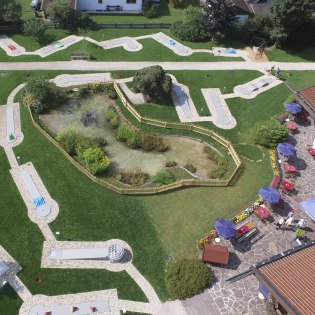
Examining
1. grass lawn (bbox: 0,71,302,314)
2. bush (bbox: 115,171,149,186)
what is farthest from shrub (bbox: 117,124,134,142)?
grass lawn (bbox: 0,71,302,314)

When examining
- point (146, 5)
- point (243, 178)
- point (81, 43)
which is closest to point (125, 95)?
point (81, 43)

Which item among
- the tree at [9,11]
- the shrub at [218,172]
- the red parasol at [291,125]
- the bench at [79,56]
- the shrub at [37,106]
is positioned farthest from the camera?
the tree at [9,11]

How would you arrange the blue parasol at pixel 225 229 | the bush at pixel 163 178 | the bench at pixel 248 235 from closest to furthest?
1. the blue parasol at pixel 225 229
2. the bench at pixel 248 235
3. the bush at pixel 163 178

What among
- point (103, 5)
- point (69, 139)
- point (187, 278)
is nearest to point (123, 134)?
point (69, 139)

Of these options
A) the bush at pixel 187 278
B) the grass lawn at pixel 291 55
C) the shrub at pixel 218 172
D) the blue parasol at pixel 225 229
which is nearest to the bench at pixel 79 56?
the shrub at pixel 218 172

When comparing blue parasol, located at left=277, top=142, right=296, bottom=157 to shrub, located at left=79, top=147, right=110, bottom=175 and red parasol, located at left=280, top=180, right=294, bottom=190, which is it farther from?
shrub, located at left=79, top=147, right=110, bottom=175

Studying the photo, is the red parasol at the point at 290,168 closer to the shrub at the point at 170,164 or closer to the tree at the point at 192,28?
the shrub at the point at 170,164

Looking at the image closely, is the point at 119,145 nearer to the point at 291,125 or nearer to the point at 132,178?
the point at 132,178
